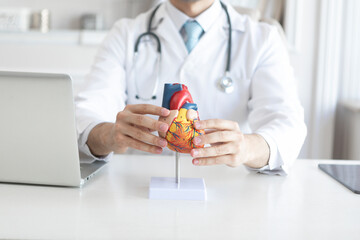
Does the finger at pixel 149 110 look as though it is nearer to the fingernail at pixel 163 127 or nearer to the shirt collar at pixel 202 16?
the fingernail at pixel 163 127

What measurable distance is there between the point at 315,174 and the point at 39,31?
2369mm

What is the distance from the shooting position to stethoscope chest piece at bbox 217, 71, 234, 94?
161cm

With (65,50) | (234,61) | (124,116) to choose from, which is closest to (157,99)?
(234,61)

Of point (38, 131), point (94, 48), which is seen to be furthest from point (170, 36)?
point (94, 48)

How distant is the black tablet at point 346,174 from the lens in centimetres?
110

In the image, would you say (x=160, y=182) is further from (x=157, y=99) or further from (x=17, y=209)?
(x=157, y=99)

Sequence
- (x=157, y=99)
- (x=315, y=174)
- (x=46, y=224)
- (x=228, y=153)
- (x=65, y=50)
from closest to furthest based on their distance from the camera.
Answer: (x=46, y=224)
(x=228, y=153)
(x=315, y=174)
(x=157, y=99)
(x=65, y=50)

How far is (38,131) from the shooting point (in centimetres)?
94

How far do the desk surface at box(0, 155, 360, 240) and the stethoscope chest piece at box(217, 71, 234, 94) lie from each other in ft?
1.58

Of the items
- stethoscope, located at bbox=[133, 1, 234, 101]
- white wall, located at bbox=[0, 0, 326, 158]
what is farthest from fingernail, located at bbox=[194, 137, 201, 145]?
white wall, located at bbox=[0, 0, 326, 158]

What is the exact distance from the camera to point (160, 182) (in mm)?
1021

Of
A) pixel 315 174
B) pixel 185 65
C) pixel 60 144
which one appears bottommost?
pixel 315 174

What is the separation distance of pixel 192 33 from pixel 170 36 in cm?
8

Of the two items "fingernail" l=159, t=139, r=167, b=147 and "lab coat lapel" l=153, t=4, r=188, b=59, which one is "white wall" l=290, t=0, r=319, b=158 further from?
"fingernail" l=159, t=139, r=167, b=147
